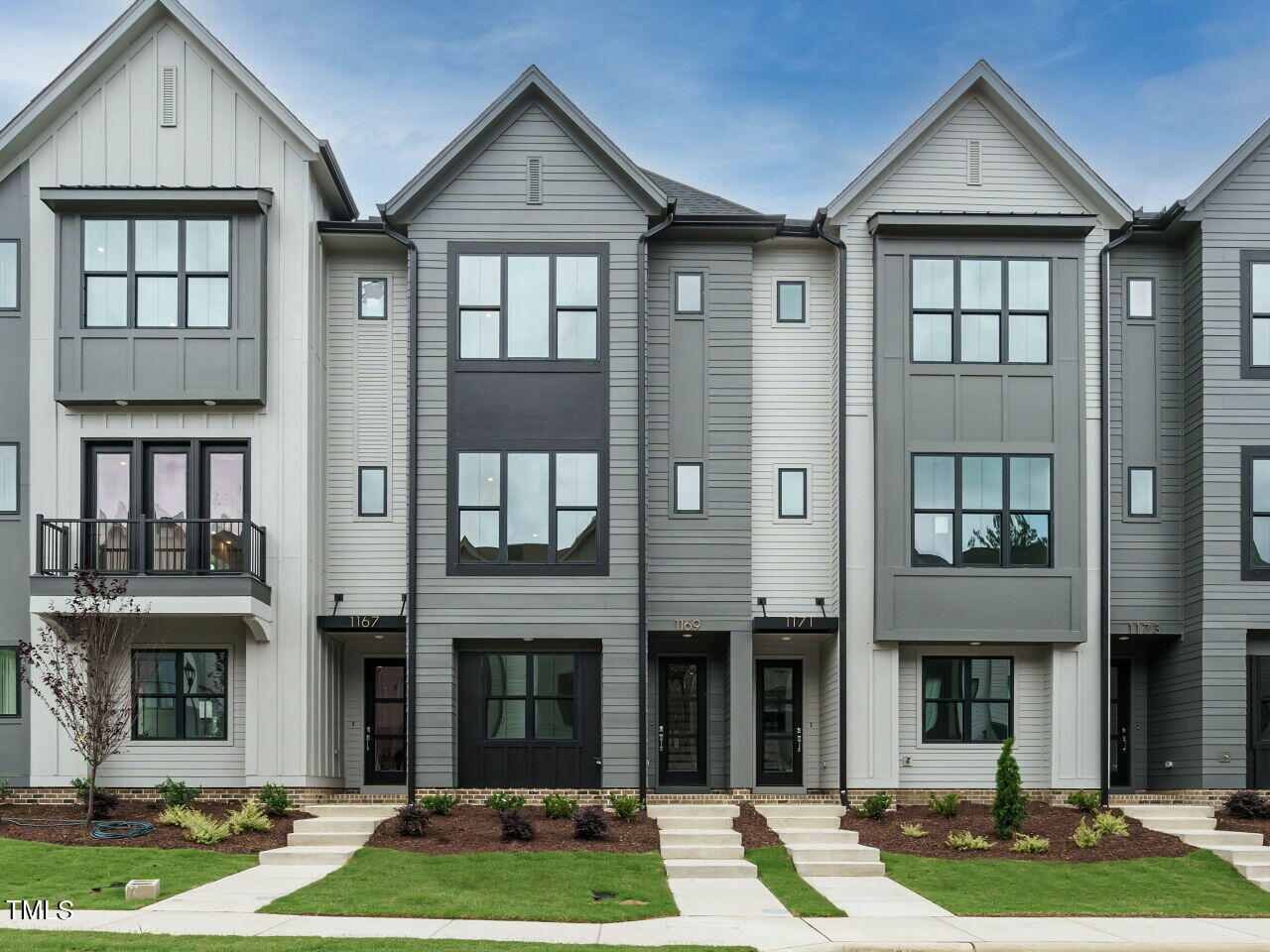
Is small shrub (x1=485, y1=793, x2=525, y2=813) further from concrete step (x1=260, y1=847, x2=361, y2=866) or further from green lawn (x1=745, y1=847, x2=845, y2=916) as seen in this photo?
green lawn (x1=745, y1=847, x2=845, y2=916)

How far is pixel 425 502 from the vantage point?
1773cm

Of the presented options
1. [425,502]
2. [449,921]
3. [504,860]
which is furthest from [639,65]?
[449,921]

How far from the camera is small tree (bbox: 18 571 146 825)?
15242mm

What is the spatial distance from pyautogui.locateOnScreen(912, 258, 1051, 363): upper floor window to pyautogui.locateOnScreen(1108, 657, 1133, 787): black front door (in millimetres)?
5338

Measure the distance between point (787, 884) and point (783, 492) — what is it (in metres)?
7.18

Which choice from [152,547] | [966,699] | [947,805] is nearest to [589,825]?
[947,805]

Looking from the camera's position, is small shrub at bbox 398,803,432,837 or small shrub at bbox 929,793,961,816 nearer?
small shrub at bbox 398,803,432,837

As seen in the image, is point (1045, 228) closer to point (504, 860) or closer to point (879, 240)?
point (879, 240)

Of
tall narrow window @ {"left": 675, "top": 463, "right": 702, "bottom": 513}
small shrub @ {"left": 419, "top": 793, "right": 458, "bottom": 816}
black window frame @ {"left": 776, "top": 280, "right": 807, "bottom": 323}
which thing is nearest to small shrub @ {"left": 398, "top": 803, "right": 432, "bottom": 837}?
small shrub @ {"left": 419, "top": 793, "right": 458, "bottom": 816}

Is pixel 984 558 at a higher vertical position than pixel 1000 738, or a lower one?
higher

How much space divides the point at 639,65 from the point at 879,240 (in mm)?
15397

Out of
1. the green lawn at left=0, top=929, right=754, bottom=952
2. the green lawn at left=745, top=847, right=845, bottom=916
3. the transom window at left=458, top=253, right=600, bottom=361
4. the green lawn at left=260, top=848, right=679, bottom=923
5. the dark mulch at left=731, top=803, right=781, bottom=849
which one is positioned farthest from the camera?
the transom window at left=458, top=253, right=600, bottom=361

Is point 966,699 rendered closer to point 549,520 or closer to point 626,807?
point 626,807

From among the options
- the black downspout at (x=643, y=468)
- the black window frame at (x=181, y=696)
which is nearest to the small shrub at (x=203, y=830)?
the black window frame at (x=181, y=696)
